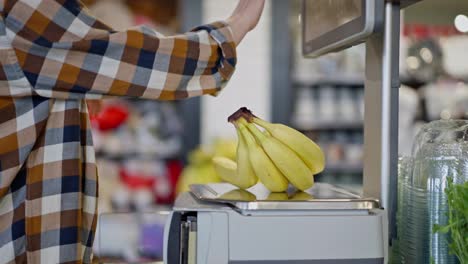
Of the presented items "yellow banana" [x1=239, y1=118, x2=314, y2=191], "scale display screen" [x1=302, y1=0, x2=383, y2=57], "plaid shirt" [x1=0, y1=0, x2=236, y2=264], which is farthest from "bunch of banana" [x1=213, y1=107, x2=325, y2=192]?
"scale display screen" [x1=302, y1=0, x2=383, y2=57]

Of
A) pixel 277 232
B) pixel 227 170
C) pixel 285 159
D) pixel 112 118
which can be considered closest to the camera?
pixel 277 232

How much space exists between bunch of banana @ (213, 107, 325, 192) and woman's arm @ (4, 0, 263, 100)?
0.36ft

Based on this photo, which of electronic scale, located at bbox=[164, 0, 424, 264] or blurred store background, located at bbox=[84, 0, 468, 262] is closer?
electronic scale, located at bbox=[164, 0, 424, 264]

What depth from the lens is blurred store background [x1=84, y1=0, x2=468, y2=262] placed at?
13.0 ft

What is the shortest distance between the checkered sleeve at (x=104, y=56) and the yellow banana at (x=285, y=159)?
132 millimetres

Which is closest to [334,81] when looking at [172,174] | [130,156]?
[172,174]

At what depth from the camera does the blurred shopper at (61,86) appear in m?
1.08

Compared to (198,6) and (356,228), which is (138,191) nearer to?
(198,6)

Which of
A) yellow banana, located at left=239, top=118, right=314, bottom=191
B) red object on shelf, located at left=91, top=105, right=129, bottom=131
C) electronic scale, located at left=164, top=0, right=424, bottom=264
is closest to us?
electronic scale, located at left=164, top=0, right=424, bottom=264

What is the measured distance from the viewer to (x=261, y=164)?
3.82 ft

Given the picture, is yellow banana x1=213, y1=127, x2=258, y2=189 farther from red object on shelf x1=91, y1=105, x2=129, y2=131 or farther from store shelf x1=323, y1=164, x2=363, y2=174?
store shelf x1=323, y1=164, x2=363, y2=174

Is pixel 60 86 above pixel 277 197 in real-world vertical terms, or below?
above

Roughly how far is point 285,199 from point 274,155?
95mm

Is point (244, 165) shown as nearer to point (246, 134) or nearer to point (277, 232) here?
point (246, 134)
